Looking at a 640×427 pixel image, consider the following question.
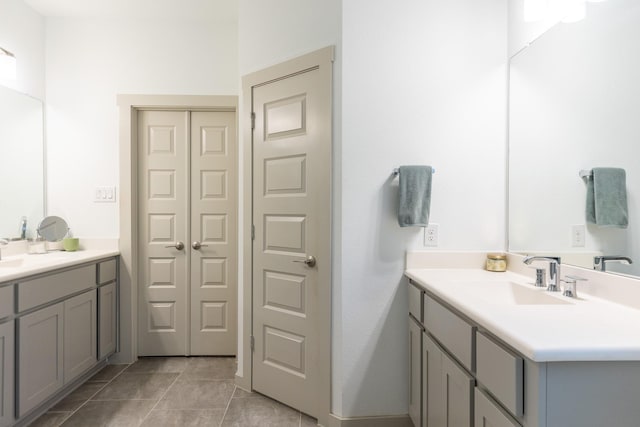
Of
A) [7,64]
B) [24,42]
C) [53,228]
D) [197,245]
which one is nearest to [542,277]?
[197,245]

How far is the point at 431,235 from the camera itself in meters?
1.93

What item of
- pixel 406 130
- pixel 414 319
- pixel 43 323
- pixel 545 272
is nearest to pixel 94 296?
pixel 43 323

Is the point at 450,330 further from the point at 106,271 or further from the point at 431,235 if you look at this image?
the point at 106,271

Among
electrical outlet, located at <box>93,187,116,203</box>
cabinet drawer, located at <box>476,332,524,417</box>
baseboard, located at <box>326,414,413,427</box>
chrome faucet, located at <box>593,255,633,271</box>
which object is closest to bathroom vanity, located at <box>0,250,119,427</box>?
electrical outlet, located at <box>93,187,116,203</box>

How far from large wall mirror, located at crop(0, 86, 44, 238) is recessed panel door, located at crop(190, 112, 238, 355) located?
1.12 m

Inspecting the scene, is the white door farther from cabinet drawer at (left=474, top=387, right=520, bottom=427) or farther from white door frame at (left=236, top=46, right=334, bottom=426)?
cabinet drawer at (left=474, top=387, right=520, bottom=427)

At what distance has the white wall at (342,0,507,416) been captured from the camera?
1.88 m

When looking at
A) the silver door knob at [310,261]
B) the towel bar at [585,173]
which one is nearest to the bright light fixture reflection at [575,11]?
the towel bar at [585,173]

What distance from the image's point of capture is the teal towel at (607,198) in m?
1.25

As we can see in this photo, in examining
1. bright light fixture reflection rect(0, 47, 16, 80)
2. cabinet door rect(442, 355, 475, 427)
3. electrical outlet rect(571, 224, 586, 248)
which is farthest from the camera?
bright light fixture reflection rect(0, 47, 16, 80)

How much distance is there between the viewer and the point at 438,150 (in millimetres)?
1924

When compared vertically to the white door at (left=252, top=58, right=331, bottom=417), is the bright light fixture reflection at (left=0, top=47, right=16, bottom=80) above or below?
above

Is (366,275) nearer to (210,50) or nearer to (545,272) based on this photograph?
(545,272)

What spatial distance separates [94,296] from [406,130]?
2.37 meters
